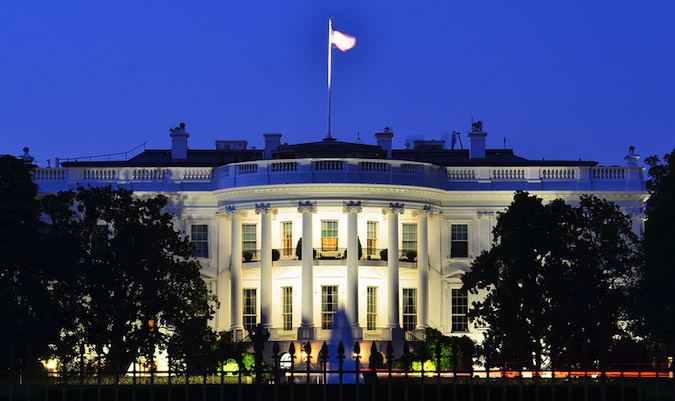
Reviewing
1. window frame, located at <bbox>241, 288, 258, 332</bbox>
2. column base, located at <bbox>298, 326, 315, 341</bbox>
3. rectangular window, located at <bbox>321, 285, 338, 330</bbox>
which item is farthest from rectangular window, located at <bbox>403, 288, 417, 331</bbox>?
window frame, located at <bbox>241, 288, 258, 332</bbox>

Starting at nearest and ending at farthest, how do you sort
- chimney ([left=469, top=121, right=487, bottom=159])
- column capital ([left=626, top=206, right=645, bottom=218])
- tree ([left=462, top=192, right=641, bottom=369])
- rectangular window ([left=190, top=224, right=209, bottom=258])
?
tree ([left=462, top=192, right=641, bottom=369]) → column capital ([left=626, top=206, right=645, bottom=218]) → rectangular window ([left=190, top=224, right=209, bottom=258]) → chimney ([left=469, top=121, right=487, bottom=159])

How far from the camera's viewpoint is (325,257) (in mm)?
94625

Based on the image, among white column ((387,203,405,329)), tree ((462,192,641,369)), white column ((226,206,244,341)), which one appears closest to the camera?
tree ((462,192,641,369))

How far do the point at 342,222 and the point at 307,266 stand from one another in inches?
121

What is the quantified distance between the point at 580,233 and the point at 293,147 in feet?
67.5

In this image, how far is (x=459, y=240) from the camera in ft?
322

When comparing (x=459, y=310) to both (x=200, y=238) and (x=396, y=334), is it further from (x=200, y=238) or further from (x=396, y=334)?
(x=200, y=238)

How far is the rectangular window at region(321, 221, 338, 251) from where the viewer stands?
312ft

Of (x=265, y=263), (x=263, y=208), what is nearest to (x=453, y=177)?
(x=263, y=208)

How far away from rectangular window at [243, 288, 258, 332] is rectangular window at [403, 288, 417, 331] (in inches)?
282

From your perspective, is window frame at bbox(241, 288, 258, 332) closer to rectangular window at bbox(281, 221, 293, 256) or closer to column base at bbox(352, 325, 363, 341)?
rectangular window at bbox(281, 221, 293, 256)

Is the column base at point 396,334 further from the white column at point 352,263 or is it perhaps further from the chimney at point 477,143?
the chimney at point 477,143

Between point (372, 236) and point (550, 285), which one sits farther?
point (372, 236)

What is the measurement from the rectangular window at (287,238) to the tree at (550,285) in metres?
16.8
